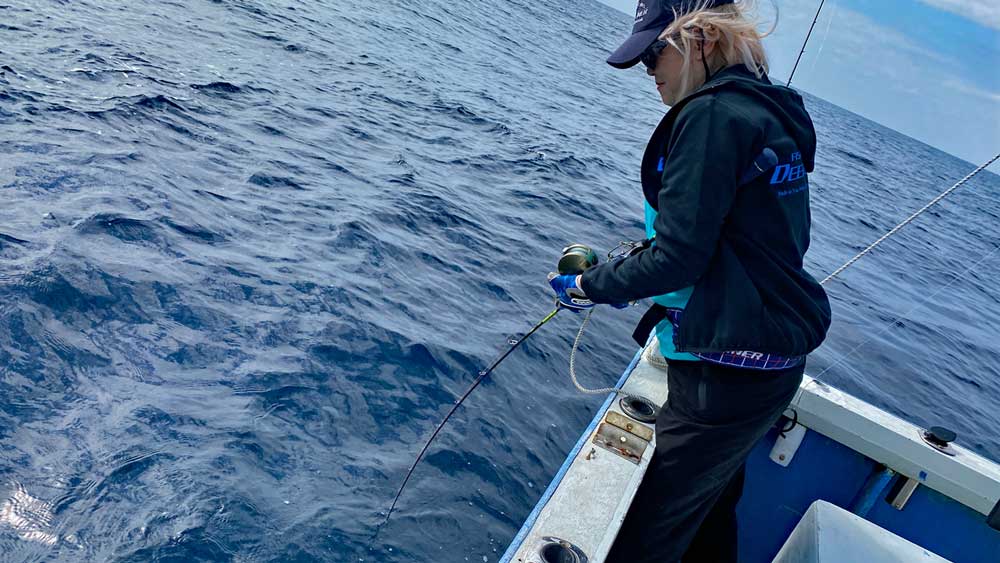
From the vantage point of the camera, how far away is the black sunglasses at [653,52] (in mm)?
2160

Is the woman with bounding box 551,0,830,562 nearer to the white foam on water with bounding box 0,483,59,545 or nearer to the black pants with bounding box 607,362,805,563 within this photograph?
the black pants with bounding box 607,362,805,563

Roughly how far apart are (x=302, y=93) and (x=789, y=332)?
9.97 metres

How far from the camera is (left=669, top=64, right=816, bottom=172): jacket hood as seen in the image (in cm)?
200

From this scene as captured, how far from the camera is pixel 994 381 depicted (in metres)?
10.4

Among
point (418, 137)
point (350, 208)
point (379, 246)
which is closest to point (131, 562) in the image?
point (379, 246)

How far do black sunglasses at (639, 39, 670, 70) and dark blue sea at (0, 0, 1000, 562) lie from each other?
8.01 ft

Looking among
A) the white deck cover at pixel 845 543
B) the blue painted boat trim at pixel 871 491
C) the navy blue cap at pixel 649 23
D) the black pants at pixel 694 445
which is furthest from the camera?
the blue painted boat trim at pixel 871 491

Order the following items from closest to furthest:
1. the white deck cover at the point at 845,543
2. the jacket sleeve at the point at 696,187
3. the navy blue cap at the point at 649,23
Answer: the jacket sleeve at the point at 696,187, the navy blue cap at the point at 649,23, the white deck cover at the point at 845,543

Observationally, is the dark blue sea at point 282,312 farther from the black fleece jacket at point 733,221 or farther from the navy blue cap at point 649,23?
the navy blue cap at point 649,23

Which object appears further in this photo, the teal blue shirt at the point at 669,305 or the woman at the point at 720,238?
the teal blue shirt at the point at 669,305

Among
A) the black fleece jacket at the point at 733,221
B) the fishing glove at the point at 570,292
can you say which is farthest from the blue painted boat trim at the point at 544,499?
the black fleece jacket at the point at 733,221

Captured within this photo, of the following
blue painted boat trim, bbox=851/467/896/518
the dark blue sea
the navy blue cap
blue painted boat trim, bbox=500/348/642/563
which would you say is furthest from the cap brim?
the dark blue sea

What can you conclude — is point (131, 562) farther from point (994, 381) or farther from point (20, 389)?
point (994, 381)

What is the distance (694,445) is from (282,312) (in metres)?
3.31
